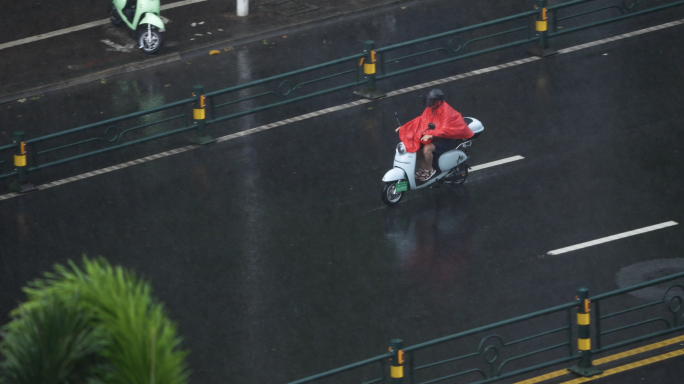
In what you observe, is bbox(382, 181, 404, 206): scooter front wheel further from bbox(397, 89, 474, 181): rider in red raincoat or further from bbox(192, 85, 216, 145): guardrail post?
bbox(192, 85, 216, 145): guardrail post

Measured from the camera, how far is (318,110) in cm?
1780

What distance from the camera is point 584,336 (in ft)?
35.3

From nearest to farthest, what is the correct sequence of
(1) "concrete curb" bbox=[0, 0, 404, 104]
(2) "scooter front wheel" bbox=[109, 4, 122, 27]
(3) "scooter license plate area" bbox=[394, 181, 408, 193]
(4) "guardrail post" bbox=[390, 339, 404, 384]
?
(4) "guardrail post" bbox=[390, 339, 404, 384] < (3) "scooter license plate area" bbox=[394, 181, 408, 193] < (1) "concrete curb" bbox=[0, 0, 404, 104] < (2) "scooter front wheel" bbox=[109, 4, 122, 27]

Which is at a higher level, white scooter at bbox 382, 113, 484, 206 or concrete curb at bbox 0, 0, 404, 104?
concrete curb at bbox 0, 0, 404, 104

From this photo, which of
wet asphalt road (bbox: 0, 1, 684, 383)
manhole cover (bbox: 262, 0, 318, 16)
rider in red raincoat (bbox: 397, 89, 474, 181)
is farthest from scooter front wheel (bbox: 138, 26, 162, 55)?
rider in red raincoat (bbox: 397, 89, 474, 181)

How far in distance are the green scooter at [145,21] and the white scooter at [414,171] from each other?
682cm

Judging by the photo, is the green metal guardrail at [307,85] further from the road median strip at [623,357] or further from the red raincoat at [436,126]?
the road median strip at [623,357]

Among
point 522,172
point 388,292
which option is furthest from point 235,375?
point 522,172

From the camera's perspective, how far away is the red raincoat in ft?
47.9

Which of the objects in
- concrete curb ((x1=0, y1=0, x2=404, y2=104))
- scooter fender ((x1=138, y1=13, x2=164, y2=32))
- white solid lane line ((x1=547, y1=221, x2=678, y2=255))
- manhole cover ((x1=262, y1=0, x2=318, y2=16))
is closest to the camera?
white solid lane line ((x1=547, y1=221, x2=678, y2=255))

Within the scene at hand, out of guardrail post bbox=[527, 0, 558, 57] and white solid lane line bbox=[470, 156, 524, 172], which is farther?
guardrail post bbox=[527, 0, 558, 57]

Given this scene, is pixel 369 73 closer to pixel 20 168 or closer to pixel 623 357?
pixel 20 168

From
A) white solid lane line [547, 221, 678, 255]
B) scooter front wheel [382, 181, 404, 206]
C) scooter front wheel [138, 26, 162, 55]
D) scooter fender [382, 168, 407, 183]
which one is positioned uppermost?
scooter front wheel [138, 26, 162, 55]

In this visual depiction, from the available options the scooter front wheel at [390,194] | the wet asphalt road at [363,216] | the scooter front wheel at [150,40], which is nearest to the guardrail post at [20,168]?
the wet asphalt road at [363,216]
